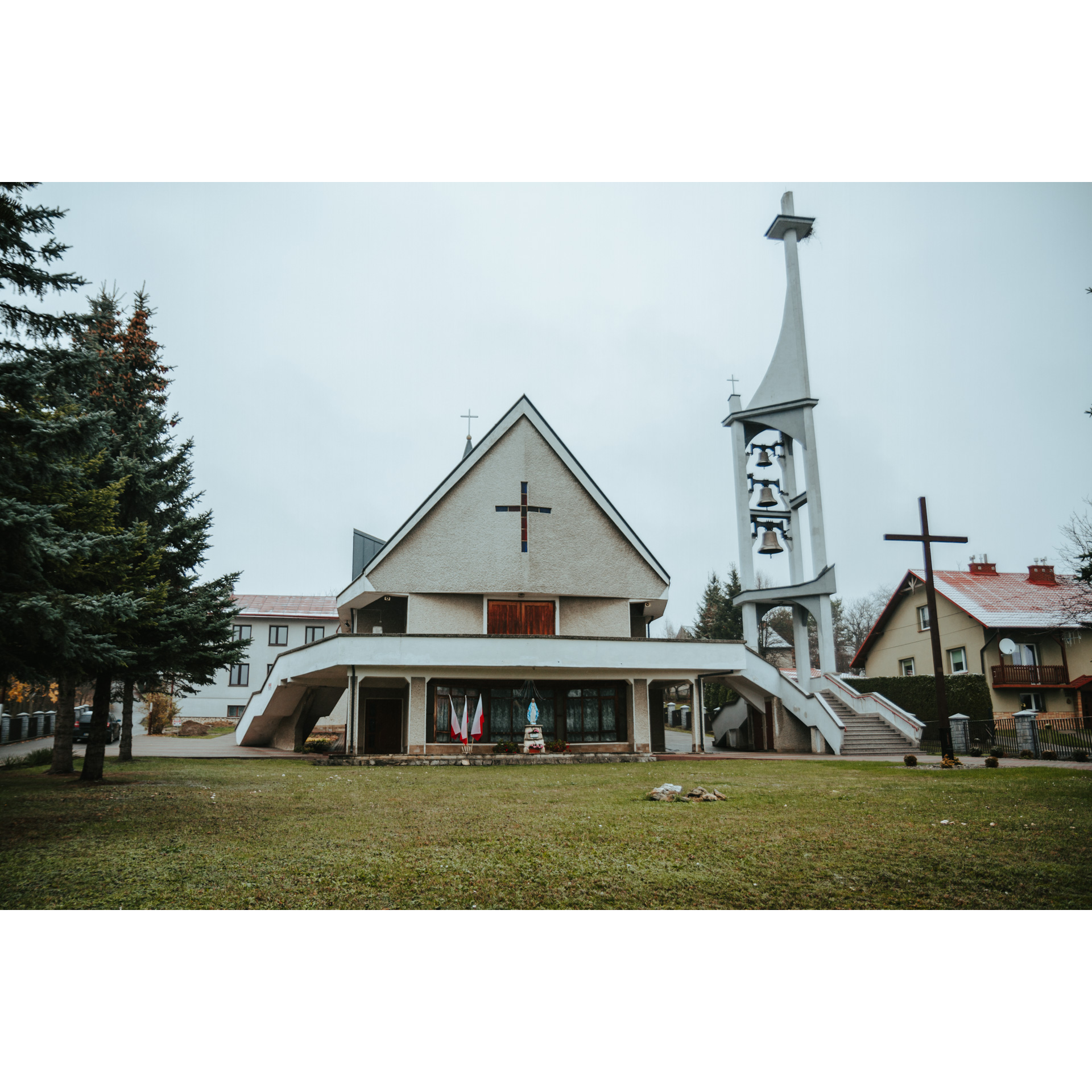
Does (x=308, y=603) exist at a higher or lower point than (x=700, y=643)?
higher

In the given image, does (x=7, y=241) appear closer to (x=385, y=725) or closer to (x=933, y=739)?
(x=385, y=725)

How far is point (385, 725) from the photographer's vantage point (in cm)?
2634

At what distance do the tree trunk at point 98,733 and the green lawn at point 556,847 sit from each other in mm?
1429

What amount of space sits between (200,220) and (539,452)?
50.9 ft

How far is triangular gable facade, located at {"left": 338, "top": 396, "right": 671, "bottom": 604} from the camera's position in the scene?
23.7 meters

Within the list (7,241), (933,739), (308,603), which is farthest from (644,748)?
(308,603)

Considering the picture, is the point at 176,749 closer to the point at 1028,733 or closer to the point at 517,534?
the point at 517,534

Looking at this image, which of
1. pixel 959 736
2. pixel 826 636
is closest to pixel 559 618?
pixel 826 636

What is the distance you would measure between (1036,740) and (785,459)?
492 inches

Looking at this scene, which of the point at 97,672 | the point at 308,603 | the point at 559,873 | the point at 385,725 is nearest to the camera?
the point at 559,873

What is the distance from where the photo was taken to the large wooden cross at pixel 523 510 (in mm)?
23891

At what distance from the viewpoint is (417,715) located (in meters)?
22.0

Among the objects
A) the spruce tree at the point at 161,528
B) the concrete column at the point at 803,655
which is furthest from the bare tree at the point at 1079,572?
the spruce tree at the point at 161,528

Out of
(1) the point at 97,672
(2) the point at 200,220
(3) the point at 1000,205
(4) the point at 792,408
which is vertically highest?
(4) the point at 792,408
